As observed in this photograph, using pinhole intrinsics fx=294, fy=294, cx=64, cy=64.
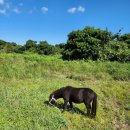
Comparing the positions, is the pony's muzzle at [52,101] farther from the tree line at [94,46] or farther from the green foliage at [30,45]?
the green foliage at [30,45]

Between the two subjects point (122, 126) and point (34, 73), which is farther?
point (34, 73)

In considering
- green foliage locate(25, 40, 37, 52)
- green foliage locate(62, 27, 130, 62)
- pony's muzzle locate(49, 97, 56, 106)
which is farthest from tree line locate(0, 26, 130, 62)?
green foliage locate(25, 40, 37, 52)

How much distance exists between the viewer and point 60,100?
40.3ft

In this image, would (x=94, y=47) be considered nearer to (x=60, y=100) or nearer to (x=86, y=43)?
(x=86, y=43)

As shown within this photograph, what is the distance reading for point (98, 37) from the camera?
30.6m

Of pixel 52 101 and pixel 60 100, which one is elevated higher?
pixel 52 101

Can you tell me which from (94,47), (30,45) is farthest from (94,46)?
(30,45)

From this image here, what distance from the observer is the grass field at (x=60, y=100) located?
948cm

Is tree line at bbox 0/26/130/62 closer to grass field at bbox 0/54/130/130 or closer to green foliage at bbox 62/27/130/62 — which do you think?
green foliage at bbox 62/27/130/62

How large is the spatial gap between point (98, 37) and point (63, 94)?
20.6 m

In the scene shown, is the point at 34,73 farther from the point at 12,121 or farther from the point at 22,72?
the point at 12,121

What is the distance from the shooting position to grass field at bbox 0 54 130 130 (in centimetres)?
948

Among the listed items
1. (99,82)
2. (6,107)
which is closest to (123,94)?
(99,82)

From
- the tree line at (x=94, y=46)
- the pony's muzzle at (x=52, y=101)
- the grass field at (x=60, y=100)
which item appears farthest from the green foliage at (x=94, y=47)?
the pony's muzzle at (x=52, y=101)
